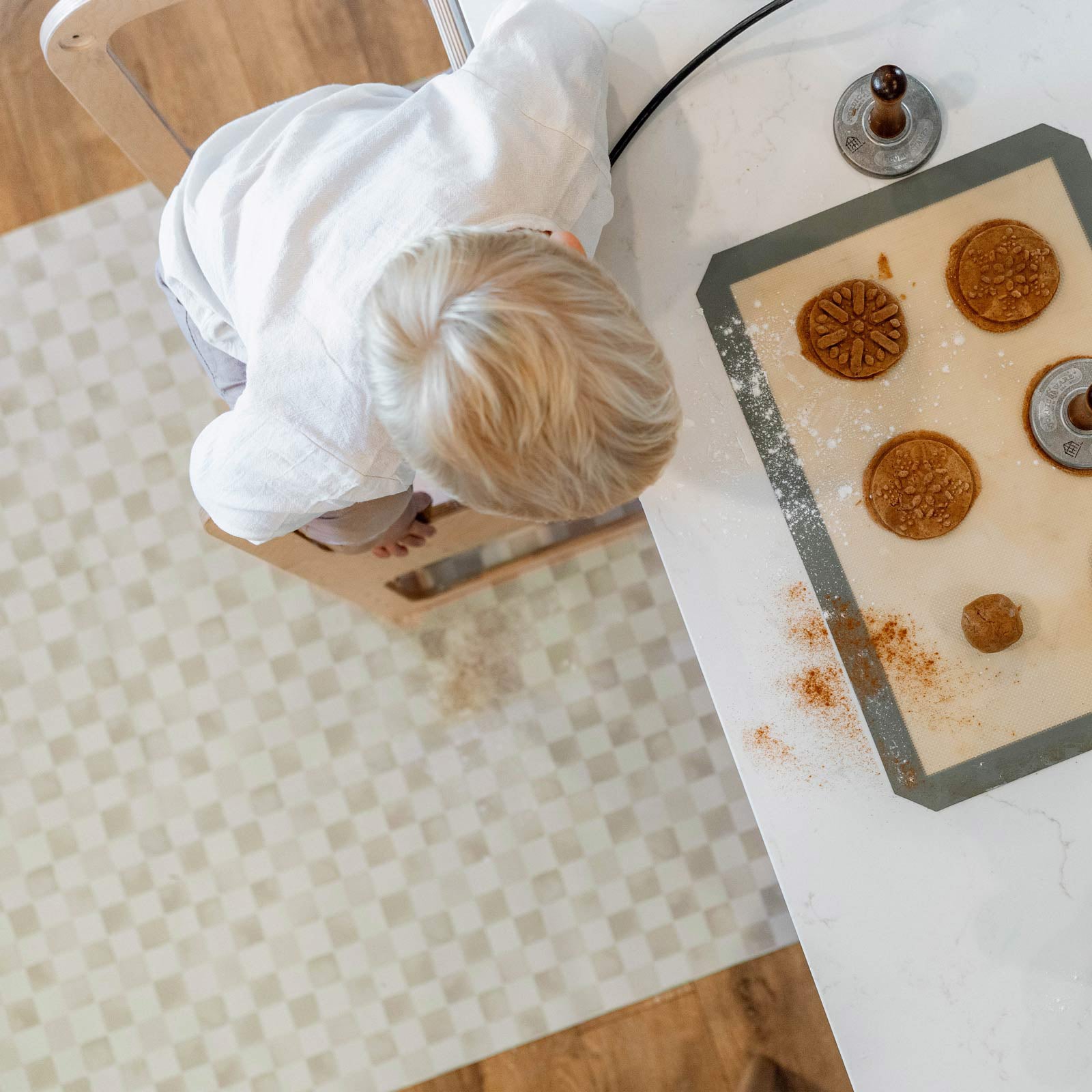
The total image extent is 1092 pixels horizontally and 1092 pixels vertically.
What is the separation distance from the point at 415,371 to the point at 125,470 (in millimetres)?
1164

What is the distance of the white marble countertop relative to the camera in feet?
2.64

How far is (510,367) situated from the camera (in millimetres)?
569

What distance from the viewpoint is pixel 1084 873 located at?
81 centimetres

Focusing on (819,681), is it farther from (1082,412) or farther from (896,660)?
(1082,412)

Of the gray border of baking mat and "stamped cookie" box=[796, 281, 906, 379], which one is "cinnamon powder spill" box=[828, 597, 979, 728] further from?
"stamped cookie" box=[796, 281, 906, 379]

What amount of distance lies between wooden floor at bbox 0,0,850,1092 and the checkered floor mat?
0.05m

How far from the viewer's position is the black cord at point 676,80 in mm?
868

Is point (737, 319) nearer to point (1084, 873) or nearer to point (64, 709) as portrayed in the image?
point (1084, 873)

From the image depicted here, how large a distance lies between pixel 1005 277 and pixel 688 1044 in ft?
3.84

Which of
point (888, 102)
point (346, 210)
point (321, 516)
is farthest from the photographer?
point (321, 516)

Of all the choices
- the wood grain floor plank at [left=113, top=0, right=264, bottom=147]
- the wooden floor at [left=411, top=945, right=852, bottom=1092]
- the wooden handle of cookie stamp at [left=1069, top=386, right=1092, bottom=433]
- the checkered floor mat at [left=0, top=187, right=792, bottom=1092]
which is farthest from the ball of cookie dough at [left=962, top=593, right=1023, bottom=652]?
the wood grain floor plank at [left=113, top=0, right=264, bottom=147]

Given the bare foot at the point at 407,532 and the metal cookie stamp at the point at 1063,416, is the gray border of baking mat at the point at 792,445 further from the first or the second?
the bare foot at the point at 407,532

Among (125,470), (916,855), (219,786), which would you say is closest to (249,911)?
(219,786)

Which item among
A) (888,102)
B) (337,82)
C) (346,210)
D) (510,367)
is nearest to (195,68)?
(337,82)
